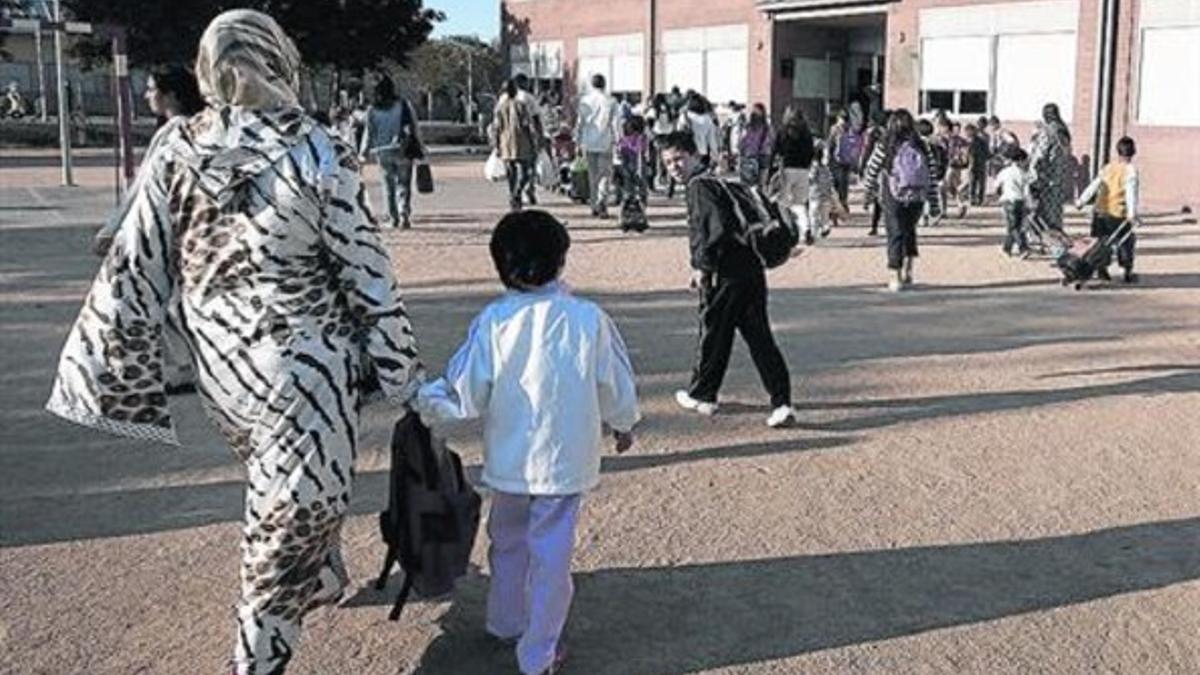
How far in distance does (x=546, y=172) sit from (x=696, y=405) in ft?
38.2

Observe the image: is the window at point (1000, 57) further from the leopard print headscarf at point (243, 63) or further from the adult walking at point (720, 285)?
the leopard print headscarf at point (243, 63)

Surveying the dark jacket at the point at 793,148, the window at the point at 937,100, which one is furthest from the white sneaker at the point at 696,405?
the window at the point at 937,100

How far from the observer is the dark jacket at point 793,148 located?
13.1 meters

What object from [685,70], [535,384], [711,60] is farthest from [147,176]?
[685,70]

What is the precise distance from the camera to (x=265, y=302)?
3428mm

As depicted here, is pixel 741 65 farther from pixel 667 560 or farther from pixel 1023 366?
pixel 667 560

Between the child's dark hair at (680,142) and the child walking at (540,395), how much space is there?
3062 mm

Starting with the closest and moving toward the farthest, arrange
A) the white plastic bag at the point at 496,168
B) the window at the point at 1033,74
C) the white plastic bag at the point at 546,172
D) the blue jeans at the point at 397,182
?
the blue jeans at the point at 397,182
the white plastic bag at the point at 496,168
the white plastic bag at the point at 546,172
the window at the point at 1033,74

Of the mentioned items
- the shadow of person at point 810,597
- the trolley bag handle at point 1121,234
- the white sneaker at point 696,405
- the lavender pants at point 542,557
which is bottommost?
the shadow of person at point 810,597

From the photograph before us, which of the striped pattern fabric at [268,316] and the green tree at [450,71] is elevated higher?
the green tree at [450,71]

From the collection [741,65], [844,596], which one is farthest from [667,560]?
[741,65]

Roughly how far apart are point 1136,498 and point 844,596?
1853mm

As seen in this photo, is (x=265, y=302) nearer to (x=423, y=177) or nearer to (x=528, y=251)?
(x=528, y=251)

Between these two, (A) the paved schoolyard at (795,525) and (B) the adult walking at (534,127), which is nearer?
(A) the paved schoolyard at (795,525)
